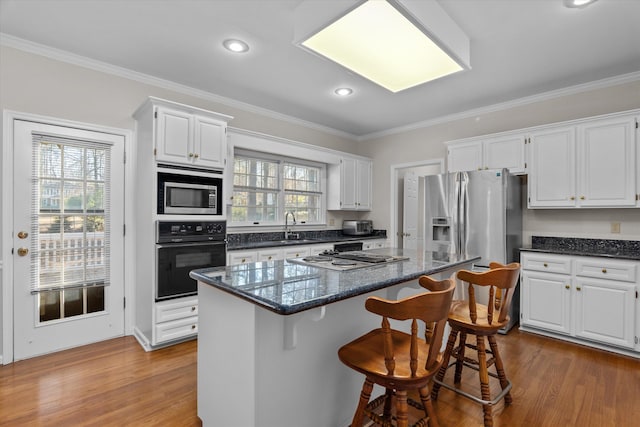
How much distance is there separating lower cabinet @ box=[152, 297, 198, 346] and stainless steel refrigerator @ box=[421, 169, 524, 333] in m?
2.93

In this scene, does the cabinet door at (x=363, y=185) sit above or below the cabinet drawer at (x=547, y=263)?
above

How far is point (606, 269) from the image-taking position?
299cm

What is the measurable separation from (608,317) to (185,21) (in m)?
4.50

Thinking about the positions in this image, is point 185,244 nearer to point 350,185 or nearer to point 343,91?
point 343,91

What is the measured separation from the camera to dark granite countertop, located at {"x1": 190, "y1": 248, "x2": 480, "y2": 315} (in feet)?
4.20

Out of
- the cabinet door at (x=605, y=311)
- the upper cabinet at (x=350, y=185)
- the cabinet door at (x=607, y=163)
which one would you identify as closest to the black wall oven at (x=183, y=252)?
the upper cabinet at (x=350, y=185)

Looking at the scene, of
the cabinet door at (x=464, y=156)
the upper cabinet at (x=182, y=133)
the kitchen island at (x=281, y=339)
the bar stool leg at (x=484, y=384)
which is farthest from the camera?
the cabinet door at (x=464, y=156)

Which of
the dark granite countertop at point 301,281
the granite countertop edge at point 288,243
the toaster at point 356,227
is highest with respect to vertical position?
the toaster at point 356,227

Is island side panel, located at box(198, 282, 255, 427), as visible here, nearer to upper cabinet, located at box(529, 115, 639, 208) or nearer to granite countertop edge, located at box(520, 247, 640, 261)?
granite countertop edge, located at box(520, 247, 640, 261)

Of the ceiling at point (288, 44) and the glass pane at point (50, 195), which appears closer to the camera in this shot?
the ceiling at point (288, 44)

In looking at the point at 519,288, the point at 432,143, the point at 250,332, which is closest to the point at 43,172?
the point at 250,332

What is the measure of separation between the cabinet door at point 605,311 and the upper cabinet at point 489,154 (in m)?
1.37

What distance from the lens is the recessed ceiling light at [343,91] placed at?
12.1 feet

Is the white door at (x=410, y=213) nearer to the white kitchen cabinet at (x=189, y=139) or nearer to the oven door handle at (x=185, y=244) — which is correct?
the oven door handle at (x=185, y=244)
